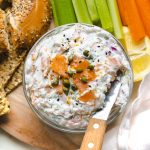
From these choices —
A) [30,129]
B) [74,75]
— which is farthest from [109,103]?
[30,129]

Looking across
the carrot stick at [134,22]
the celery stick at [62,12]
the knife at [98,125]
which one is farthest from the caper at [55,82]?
the carrot stick at [134,22]

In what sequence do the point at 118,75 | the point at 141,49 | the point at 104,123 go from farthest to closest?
the point at 141,49
the point at 118,75
the point at 104,123

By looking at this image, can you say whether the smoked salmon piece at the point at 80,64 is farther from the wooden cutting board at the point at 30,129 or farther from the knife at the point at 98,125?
the wooden cutting board at the point at 30,129

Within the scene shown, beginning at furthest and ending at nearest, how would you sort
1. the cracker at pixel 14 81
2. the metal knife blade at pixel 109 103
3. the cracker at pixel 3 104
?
the cracker at pixel 14 81 → the cracker at pixel 3 104 → the metal knife blade at pixel 109 103

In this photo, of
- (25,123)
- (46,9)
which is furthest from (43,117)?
(46,9)

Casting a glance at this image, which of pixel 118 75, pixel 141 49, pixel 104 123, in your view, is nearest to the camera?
pixel 104 123

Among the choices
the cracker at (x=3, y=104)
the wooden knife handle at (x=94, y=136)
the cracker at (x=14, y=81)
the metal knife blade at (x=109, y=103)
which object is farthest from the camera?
the cracker at (x=14, y=81)

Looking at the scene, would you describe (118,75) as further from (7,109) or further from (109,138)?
(7,109)
